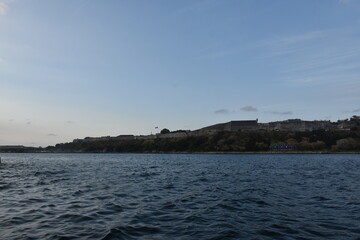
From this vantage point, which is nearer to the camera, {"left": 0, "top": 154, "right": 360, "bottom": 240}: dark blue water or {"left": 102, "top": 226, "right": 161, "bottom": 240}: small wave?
{"left": 102, "top": 226, "right": 161, "bottom": 240}: small wave

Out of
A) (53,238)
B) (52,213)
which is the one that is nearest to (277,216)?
(53,238)

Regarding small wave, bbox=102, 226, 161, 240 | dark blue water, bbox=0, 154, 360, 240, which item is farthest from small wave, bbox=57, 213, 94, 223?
small wave, bbox=102, 226, 161, 240

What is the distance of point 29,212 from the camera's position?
57.5ft

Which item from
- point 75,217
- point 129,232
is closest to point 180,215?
point 129,232

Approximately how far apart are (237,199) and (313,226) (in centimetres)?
854

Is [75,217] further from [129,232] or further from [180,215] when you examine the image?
[180,215]

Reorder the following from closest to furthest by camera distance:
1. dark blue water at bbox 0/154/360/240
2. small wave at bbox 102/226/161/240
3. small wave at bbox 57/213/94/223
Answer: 1. small wave at bbox 102/226/161/240
2. dark blue water at bbox 0/154/360/240
3. small wave at bbox 57/213/94/223

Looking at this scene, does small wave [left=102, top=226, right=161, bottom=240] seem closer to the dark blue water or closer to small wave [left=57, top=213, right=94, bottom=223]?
the dark blue water

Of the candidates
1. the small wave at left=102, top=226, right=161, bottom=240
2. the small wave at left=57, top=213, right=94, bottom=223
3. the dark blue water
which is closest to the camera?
the small wave at left=102, top=226, right=161, bottom=240

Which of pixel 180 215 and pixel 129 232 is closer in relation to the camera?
pixel 129 232

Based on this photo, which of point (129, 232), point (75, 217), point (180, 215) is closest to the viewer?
point (129, 232)

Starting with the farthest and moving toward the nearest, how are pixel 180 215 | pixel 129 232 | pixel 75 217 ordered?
pixel 180 215 → pixel 75 217 → pixel 129 232

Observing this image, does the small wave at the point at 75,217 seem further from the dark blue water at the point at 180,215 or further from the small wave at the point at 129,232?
the small wave at the point at 129,232

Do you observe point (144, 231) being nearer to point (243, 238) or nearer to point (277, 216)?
point (243, 238)
